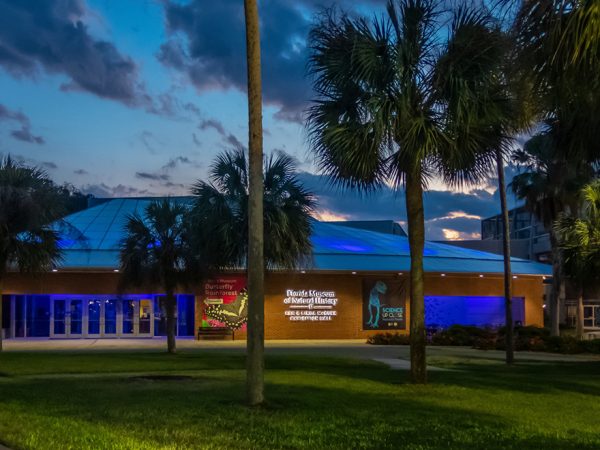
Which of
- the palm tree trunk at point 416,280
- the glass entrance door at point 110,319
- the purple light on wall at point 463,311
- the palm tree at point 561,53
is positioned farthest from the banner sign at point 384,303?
the palm tree at point 561,53

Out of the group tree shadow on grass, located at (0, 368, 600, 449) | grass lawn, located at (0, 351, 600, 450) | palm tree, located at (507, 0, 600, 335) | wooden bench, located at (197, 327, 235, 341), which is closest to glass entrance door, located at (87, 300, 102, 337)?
wooden bench, located at (197, 327, 235, 341)

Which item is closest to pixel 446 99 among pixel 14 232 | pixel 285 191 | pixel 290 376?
pixel 290 376

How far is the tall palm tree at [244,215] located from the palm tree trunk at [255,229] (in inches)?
413

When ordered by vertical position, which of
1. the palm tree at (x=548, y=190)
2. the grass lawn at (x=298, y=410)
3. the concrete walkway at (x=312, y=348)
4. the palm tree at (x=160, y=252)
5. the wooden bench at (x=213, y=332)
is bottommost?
the concrete walkway at (x=312, y=348)

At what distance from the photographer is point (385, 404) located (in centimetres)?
1229

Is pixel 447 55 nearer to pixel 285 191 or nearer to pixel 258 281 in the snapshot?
pixel 258 281

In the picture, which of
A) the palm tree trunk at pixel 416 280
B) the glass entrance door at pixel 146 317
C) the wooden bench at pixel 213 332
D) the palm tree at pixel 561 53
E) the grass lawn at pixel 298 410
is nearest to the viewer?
the palm tree at pixel 561 53

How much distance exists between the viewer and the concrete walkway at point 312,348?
89.0ft

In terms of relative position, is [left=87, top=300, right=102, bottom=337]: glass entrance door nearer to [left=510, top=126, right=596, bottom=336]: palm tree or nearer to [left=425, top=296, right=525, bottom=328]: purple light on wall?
[left=425, top=296, right=525, bottom=328]: purple light on wall

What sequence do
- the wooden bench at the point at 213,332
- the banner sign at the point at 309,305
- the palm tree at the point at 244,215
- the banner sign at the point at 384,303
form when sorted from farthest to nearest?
the banner sign at the point at 384,303 → the banner sign at the point at 309,305 → the wooden bench at the point at 213,332 → the palm tree at the point at 244,215

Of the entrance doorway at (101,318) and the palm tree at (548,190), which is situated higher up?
the palm tree at (548,190)

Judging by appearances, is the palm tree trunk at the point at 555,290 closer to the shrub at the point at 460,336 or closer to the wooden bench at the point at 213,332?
the shrub at the point at 460,336

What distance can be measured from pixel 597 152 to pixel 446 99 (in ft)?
10.2

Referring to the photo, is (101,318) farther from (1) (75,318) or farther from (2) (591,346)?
(2) (591,346)
